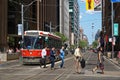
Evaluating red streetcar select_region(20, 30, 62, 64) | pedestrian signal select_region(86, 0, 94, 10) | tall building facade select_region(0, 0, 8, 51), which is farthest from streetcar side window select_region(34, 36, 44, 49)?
tall building facade select_region(0, 0, 8, 51)

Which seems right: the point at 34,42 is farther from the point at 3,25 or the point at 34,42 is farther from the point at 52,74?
the point at 3,25

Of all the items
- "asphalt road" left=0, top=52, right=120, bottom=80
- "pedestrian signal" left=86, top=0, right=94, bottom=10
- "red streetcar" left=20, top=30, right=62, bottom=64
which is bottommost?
"asphalt road" left=0, top=52, right=120, bottom=80

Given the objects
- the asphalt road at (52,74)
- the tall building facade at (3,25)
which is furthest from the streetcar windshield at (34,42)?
the tall building facade at (3,25)

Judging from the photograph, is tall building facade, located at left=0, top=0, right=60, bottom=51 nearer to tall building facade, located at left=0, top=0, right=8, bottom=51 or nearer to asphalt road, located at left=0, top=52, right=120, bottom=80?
tall building facade, located at left=0, top=0, right=8, bottom=51

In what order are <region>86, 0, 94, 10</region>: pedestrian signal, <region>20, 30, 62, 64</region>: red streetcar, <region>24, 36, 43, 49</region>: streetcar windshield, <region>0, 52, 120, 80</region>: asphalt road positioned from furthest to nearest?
1. <region>24, 36, 43, 49</region>: streetcar windshield
2. <region>20, 30, 62, 64</region>: red streetcar
3. <region>86, 0, 94, 10</region>: pedestrian signal
4. <region>0, 52, 120, 80</region>: asphalt road

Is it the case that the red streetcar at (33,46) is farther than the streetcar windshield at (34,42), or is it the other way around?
the streetcar windshield at (34,42)

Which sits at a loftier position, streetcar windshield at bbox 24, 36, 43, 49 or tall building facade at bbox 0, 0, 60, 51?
tall building facade at bbox 0, 0, 60, 51

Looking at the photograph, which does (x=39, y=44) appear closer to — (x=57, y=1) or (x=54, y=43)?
(x=54, y=43)

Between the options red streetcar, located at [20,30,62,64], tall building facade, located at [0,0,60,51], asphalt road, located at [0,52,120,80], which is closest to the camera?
asphalt road, located at [0,52,120,80]

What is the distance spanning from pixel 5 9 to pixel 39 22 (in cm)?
3088

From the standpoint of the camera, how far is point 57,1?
174125mm

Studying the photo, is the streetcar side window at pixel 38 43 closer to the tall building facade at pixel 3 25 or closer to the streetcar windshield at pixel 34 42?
the streetcar windshield at pixel 34 42

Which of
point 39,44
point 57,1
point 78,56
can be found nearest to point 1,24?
point 39,44

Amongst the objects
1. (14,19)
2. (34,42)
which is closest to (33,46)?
(34,42)
